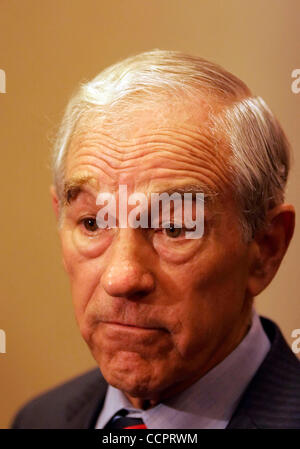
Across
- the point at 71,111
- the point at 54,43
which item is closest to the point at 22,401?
the point at 71,111

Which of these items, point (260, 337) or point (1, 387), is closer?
point (260, 337)

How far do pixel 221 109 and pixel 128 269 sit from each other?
34 cm

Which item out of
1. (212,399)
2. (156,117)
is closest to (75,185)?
(156,117)

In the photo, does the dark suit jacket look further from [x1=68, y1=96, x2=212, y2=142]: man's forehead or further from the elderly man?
[x1=68, y1=96, x2=212, y2=142]: man's forehead

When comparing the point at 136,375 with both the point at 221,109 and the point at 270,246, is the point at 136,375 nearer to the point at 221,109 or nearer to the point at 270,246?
the point at 270,246

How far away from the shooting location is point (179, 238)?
99 cm

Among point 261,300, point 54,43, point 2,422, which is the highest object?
point 54,43

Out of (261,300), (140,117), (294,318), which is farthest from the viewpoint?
(261,300)

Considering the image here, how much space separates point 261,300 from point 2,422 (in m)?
0.76

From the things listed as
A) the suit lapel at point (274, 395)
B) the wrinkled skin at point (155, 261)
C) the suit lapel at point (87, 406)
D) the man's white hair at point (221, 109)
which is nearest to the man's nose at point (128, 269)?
the wrinkled skin at point (155, 261)

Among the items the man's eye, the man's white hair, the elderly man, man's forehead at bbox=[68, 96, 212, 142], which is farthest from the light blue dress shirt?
man's forehead at bbox=[68, 96, 212, 142]

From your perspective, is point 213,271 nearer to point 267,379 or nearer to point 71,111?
point 267,379
